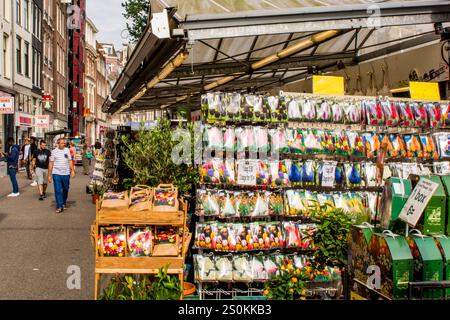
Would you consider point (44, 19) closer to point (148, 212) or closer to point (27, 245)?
point (27, 245)

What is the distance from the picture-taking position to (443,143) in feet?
22.2

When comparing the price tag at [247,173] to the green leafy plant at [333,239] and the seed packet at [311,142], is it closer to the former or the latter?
the seed packet at [311,142]

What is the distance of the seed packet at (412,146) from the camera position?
6677mm

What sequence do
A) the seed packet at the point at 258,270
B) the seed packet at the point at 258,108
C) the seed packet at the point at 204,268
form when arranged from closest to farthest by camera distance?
1. the seed packet at the point at 204,268
2. the seed packet at the point at 258,270
3. the seed packet at the point at 258,108

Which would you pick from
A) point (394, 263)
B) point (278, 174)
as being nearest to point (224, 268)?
point (278, 174)

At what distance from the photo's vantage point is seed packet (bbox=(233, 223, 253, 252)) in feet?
20.5

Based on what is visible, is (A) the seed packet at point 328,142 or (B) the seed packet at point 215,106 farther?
(A) the seed packet at point 328,142

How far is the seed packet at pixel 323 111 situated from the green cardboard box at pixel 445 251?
2.83 m

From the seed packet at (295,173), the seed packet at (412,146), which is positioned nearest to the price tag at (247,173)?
the seed packet at (295,173)

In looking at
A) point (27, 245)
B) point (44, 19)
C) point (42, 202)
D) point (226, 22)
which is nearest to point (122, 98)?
point (42, 202)

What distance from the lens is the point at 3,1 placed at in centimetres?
2900
